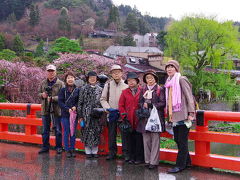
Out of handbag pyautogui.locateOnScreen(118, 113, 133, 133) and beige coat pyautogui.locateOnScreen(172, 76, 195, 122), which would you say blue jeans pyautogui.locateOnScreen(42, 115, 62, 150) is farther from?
beige coat pyautogui.locateOnScreen(172, 76, 195, 122)

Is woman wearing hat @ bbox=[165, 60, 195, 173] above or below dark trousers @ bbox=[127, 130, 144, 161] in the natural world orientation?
above

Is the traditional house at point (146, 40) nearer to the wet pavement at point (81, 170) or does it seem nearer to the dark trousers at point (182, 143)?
the wet pavement at point (81, 170)

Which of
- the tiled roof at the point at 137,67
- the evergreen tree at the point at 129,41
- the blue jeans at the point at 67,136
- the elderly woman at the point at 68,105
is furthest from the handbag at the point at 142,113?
the evergreen tree at the point at 129,41

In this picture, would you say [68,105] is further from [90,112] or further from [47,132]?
[47,132]

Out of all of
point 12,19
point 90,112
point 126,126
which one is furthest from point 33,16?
point 126,126

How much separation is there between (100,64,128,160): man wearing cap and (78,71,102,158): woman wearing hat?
180 mm

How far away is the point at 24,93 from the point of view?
15945mm

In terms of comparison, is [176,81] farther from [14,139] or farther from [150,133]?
[14,139]

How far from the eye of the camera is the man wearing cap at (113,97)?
219 inches

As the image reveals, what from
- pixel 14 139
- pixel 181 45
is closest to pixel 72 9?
pixel 181 45

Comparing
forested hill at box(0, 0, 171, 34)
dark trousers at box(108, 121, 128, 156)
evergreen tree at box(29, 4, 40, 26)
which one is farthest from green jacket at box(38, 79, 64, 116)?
forested hill at box(0, 0, 171, 34)

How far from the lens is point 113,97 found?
5598 mm

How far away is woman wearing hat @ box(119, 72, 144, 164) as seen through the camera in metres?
5.26

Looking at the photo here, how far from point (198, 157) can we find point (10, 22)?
309ft
